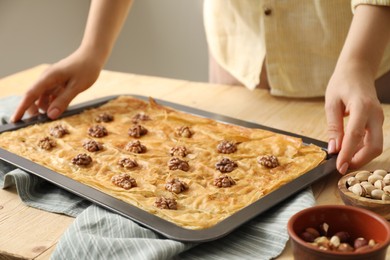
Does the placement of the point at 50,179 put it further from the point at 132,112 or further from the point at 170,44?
the point at 170,44

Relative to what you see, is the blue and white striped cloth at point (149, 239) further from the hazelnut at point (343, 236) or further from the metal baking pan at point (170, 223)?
the hazelnut at point (343, 236)

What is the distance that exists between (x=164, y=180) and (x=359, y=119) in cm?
44

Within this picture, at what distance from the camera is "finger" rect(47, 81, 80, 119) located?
1.74 m

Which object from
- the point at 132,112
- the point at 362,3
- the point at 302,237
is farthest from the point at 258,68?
the point at 302,237

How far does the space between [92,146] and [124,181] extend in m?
0.25

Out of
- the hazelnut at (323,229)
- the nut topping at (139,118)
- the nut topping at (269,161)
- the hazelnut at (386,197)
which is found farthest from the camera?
the nut topping at (139,118)

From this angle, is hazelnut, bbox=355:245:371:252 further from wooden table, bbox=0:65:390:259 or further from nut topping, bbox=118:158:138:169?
nut topping, bbox=118:158:138:169

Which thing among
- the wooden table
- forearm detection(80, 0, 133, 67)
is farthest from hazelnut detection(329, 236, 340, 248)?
forearm detection(80, 0, 133, 67)

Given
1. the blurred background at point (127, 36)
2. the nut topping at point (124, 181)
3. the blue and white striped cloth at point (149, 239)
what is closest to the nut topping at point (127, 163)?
the nut topping at point (124, 181)

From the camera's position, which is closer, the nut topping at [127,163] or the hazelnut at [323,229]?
the hazelnut at [323,229]

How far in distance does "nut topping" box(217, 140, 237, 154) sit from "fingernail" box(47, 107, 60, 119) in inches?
21.6

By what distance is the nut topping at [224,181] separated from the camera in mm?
1243

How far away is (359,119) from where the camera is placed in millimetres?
1231

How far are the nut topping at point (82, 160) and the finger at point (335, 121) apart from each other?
0.56 m
